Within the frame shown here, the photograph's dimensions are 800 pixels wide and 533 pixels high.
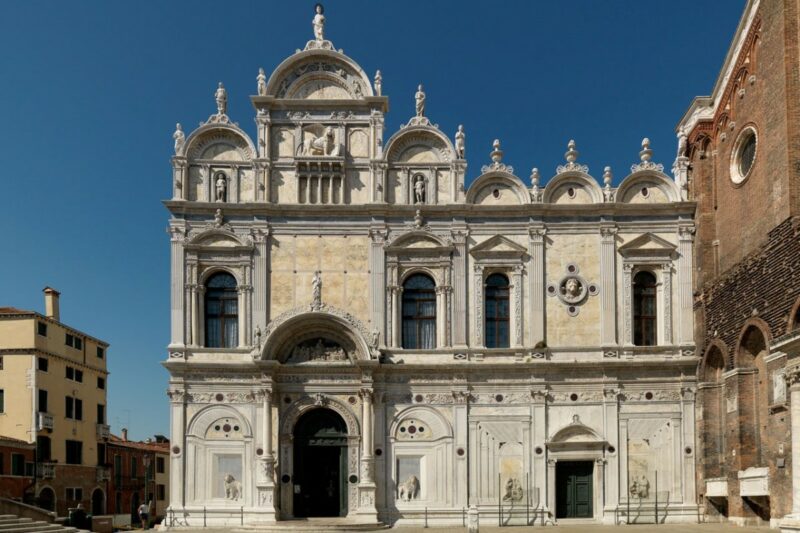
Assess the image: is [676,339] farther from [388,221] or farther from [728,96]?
[388,221]

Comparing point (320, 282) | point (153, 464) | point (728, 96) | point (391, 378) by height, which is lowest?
point (153, 464)

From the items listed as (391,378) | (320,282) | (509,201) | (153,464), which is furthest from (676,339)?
(153,464)

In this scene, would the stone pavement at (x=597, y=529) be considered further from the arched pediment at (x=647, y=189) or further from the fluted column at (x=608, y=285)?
the arched pediment at (x=647, y=189)

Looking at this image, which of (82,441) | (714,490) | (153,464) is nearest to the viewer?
(714,490)

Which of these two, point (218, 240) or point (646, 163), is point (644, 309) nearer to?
point (646, 163)

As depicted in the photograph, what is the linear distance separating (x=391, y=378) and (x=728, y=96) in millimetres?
14146

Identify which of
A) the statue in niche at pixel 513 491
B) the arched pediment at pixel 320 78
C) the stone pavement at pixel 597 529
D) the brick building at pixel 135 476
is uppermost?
the arched pediment at pixel 320 78

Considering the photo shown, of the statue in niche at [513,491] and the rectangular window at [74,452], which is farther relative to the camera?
the rectangular window at [74,452]

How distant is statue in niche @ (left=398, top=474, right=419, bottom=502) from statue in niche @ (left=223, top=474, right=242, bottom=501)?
5236mm

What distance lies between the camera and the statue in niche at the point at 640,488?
30.7 m

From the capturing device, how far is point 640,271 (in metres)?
32.2

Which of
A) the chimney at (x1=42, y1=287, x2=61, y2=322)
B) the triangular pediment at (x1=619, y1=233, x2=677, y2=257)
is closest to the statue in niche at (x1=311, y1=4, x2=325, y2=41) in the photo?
the triangular pediment at (x1=619, y1=233, x2=677, y2=257)

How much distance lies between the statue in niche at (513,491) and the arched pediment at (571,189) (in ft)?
31.0

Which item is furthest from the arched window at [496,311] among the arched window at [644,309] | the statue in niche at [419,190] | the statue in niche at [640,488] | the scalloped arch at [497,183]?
the statue in niche at [640,488]
